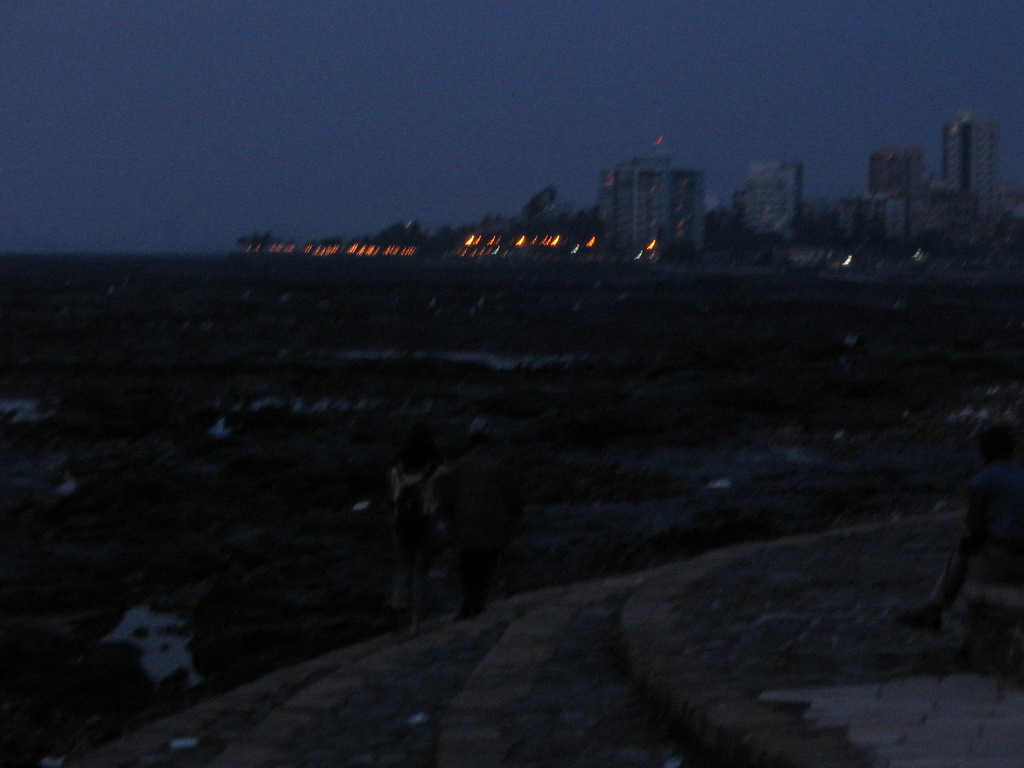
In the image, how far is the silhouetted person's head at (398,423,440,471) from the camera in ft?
30.7

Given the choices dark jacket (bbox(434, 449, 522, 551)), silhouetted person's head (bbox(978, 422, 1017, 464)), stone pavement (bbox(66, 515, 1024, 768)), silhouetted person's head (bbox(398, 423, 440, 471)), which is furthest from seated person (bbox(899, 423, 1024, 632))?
silhouetted person's head (bbox(398, 423, 440, 471))

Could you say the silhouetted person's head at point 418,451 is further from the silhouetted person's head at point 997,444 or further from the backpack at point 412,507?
the silhouetted person's head at point 997,444

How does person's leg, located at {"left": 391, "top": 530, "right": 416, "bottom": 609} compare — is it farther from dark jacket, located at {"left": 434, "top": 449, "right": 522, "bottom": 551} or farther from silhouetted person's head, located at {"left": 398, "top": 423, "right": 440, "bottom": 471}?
silhouetted person's head, located at {"left": 398, "top": 423, "right": 440, "bottom": 471}

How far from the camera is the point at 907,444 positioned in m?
23.2

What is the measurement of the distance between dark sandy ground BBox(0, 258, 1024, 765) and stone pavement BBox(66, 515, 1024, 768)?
6.11ft

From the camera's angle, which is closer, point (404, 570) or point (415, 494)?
point (415, 494)

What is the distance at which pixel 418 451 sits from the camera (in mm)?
9438

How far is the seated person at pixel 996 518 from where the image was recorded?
6.53m

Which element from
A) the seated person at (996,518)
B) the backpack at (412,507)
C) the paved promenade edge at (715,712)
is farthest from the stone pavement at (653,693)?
the backpack at (412,507)

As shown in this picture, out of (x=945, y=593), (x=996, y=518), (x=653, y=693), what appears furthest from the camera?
(x=945, y=593)

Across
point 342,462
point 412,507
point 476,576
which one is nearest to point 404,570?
point 476,576

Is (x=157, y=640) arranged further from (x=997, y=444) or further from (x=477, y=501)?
(x=997, y=444)

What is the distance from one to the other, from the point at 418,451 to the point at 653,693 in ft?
10.5

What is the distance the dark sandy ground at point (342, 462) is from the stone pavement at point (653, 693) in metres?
1.86
